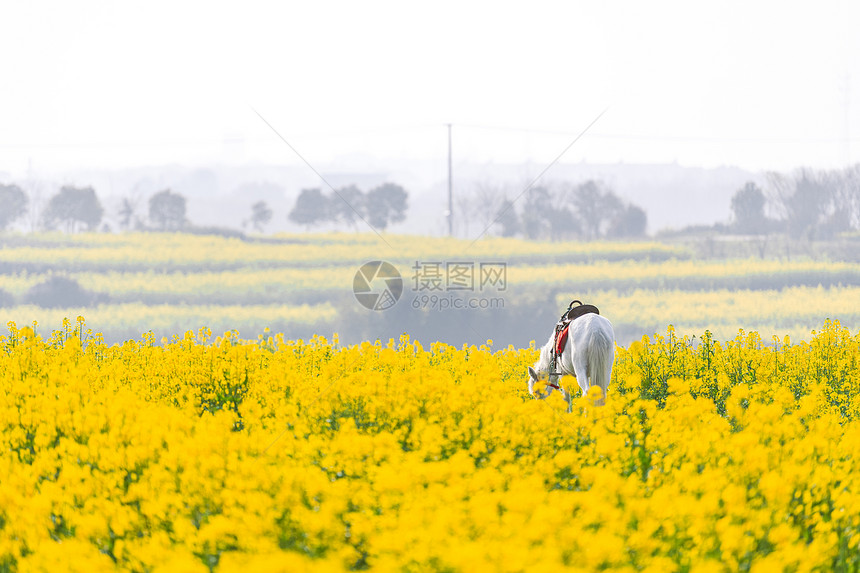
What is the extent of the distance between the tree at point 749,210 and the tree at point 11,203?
23.2 m

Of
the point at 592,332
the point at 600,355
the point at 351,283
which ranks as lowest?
the point at 600,355

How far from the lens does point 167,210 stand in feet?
89.1

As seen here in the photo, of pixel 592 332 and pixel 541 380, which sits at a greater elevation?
pixel 592 332

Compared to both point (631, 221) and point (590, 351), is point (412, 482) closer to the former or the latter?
point (590, 351)

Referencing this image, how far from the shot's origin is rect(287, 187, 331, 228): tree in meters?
26.0

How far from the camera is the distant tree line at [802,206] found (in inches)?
1002

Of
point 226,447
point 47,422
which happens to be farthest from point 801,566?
point 47,422

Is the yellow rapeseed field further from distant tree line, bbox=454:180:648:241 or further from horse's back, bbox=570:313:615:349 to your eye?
distant tree line, bbox=454:180:648:241

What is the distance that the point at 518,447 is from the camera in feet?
17.1

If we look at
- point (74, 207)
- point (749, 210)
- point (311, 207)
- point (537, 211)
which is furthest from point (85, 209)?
point (749, 210)

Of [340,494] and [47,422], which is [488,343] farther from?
[340,494]

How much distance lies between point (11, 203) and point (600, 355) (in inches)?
967

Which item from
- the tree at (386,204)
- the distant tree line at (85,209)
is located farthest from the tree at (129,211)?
the tree at (386,204)

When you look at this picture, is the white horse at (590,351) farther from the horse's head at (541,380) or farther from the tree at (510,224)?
the tree at (510,224)
